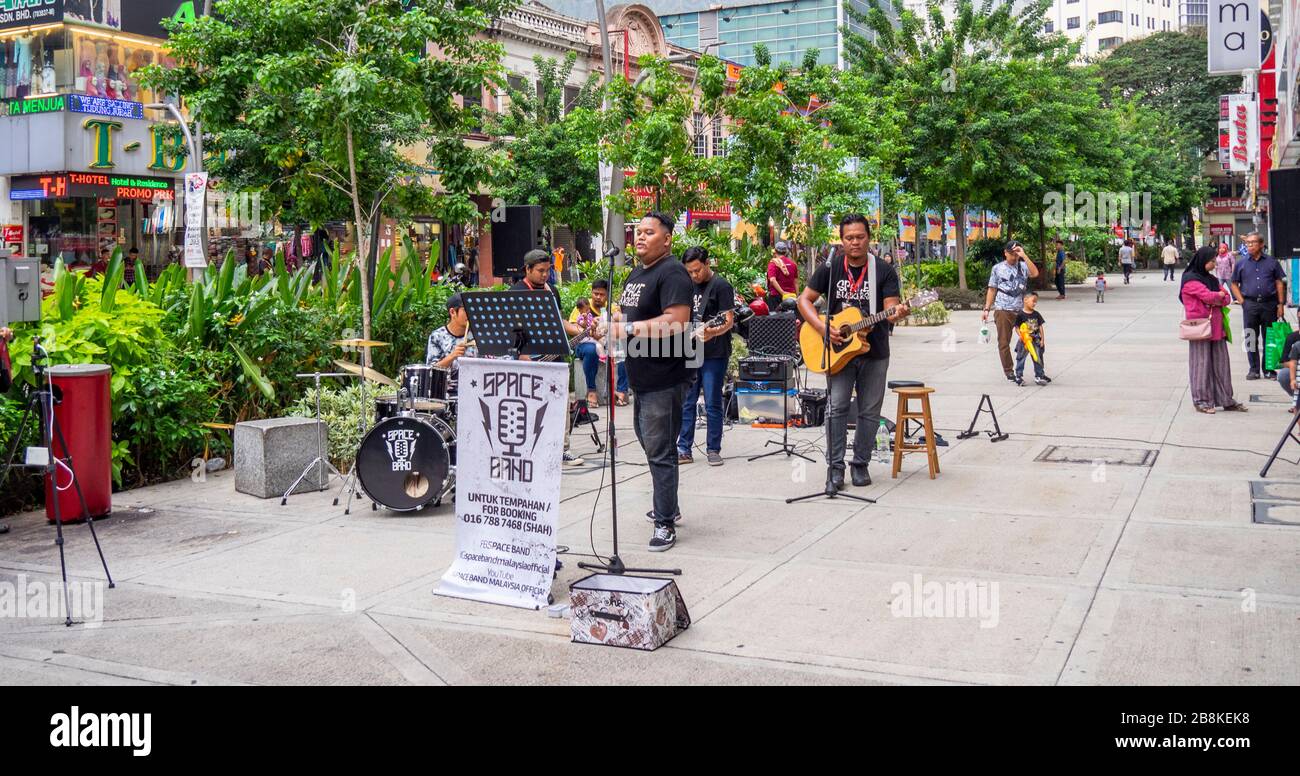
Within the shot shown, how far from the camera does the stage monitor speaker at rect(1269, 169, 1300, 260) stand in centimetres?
1092

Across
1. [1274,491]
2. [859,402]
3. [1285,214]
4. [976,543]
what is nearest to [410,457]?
[859,402]

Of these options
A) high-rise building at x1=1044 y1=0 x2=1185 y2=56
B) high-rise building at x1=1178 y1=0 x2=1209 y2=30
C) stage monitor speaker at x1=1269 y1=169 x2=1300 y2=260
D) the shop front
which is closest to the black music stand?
stage monitor speaker at x1=1269 y1=169 x2=1300 y2=260

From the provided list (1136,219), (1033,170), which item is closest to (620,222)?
(1033,170)

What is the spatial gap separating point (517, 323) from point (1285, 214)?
764cm

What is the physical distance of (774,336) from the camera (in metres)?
14.2

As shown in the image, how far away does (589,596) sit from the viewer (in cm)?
566

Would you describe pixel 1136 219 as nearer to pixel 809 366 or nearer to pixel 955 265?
pixel 955 265

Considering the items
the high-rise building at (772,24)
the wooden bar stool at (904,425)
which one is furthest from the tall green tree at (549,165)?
the high-rise building at (772,24)

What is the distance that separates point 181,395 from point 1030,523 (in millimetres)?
6585

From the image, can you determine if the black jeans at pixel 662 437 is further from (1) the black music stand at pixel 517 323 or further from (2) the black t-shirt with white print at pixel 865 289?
(2) the black t-shirt with white print at pixel 865 289

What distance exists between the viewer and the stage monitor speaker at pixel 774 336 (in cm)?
1418

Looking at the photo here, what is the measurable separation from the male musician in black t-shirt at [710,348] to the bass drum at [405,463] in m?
2.79

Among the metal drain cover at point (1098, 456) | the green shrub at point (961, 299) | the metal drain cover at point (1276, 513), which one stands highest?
the green shrub at point (961, 299)
